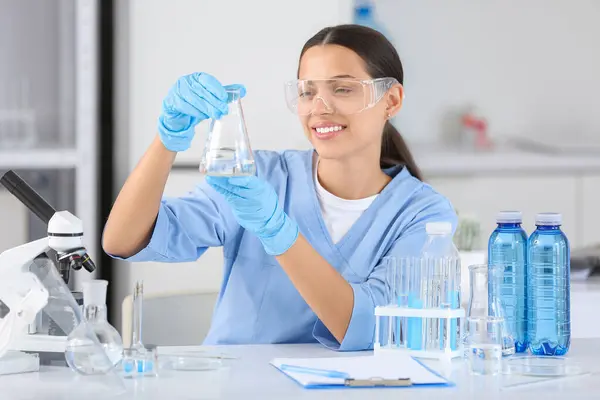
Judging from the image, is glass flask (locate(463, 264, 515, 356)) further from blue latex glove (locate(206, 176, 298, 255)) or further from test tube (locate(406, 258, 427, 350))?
blue latex glove (locate(206, 176, 298, 255))

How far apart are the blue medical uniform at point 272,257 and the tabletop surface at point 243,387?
0.41 meters

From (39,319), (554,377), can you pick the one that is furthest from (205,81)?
(554,377)

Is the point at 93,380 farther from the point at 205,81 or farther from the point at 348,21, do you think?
the point at 348,21

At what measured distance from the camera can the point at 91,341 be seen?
1329 mm

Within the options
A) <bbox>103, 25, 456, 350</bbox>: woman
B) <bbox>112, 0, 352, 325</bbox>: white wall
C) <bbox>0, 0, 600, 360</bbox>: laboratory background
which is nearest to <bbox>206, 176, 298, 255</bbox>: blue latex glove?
<bbox>103, 25, 456, 350</bbox>: woman

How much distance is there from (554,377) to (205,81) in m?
0.70

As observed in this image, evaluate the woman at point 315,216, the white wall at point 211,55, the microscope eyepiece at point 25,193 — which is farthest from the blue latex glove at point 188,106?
the white wall at point 211,55

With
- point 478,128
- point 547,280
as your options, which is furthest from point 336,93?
point 478,128

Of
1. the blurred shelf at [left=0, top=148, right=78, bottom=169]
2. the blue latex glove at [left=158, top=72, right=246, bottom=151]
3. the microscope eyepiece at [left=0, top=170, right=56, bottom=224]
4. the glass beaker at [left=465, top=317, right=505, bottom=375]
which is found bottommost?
the glass beaker at [left=465, top=317, right=505, bottom=375]

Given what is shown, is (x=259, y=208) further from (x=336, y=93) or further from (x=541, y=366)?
(x=541, y=366)

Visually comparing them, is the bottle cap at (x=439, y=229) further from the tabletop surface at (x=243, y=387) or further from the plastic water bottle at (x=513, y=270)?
the tabletop surface at (x=243, y=387)

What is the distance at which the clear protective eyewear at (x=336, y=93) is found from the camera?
1791mm

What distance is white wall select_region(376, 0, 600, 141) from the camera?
320 centimetres

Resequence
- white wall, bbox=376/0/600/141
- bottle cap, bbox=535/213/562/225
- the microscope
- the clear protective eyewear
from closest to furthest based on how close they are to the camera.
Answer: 1. the microscope
2. bottle cap, bbox=535/213/562/225
3. the clear protective eyewear
4. white wall, bbox=376/0/600/141
